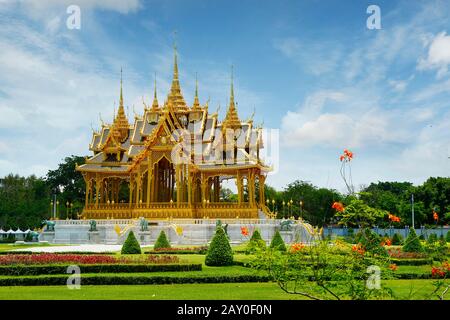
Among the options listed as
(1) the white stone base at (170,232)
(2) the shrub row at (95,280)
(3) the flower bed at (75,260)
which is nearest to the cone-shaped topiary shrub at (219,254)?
(3) the flower bed at (75,260)

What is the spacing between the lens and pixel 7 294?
14.6 meters

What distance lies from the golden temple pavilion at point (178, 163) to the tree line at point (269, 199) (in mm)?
12158

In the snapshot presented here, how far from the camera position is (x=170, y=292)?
15000 mm

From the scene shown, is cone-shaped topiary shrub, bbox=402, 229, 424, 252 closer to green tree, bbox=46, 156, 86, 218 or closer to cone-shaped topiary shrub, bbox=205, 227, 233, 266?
cone-shaped topiary shrub, bbox=205, 227, 233, 266

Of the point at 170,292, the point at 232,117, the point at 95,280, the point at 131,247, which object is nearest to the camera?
the point at 170,292

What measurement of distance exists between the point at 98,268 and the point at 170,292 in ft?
15.9

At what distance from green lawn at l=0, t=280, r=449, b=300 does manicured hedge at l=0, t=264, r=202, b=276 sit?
7.12 feet

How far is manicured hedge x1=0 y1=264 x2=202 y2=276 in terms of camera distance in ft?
60.0

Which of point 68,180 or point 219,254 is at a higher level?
point 68,180

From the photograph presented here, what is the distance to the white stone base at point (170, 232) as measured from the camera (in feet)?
129

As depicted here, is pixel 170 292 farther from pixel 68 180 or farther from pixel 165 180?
pixel 68 180

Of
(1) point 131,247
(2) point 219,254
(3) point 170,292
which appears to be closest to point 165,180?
(1) point 131,247
